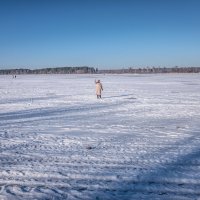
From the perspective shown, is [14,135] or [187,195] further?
[14,135]

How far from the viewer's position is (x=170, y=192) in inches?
199

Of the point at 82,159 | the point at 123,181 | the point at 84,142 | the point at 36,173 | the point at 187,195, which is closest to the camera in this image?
the point at 187,195

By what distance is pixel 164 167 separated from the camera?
20.6 feet

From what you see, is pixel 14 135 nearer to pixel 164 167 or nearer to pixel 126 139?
pixel 126 139

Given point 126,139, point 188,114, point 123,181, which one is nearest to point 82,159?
point 123,181

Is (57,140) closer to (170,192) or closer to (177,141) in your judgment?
(177,141)

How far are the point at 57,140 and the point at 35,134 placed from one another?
41.3 inches

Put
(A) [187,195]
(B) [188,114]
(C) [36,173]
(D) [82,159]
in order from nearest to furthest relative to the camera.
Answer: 1. (A) [187,195]
2. (C) [36,173]
3. (D) [82,159]
4. (B) [188,114]

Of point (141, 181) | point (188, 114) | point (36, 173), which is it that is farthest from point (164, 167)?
point (188, 114)

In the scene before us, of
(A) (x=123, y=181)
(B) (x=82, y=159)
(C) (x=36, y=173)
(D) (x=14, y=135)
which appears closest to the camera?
(A) (x=123, y=181)

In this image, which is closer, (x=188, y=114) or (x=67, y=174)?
(x=67, y=174)

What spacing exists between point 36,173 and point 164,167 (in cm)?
233

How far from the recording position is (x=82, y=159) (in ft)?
22.4

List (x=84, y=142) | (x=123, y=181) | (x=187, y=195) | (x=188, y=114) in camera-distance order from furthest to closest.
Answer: (x=188, y=114) → (x=84, y=142) → (x=123, y=181) → (x=187, y=195)
